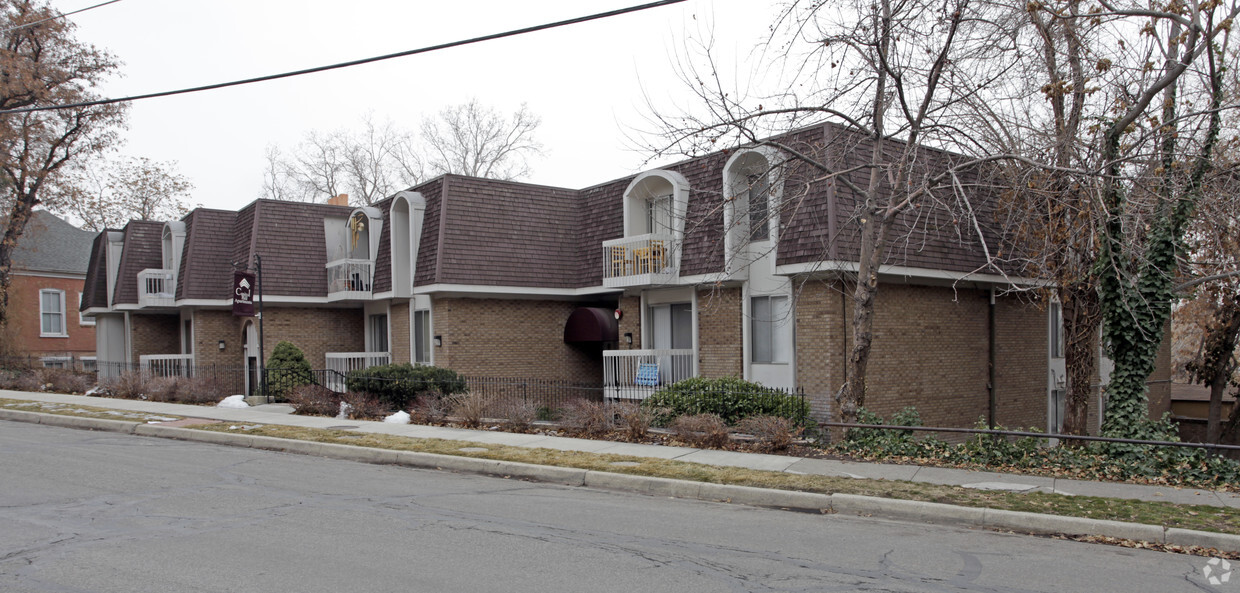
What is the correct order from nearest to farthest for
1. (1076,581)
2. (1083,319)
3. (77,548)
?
(1076,581) → (77,548) → (1083,319)

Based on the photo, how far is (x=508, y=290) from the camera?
73.6 feet

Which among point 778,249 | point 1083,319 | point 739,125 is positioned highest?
point 739,125

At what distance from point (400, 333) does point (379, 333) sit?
2.29 m

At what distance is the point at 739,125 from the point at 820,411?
7.27 metres

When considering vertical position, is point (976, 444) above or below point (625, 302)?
below

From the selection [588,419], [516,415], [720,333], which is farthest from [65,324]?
[588,419]

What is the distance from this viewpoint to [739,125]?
12344 mm

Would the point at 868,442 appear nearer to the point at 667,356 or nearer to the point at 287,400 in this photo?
the point at 667,356

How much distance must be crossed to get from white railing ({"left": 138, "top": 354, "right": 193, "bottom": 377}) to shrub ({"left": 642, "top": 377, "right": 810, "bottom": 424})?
19006mm

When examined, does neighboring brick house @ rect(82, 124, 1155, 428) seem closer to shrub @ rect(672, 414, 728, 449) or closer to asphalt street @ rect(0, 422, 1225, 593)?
shrub @ rect(672, 414, 728, 449)

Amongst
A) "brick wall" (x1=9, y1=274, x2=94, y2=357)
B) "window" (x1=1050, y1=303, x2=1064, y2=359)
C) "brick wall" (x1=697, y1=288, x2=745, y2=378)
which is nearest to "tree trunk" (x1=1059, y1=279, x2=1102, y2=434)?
"brick wall" (x1=697, y1=288, x2=745, y2=378)

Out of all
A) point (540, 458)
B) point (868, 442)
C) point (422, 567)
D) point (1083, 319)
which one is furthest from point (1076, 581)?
point (1083, 319)

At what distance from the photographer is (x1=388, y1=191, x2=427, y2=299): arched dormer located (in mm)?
23234

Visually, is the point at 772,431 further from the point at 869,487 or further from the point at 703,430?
the point at 869,487
